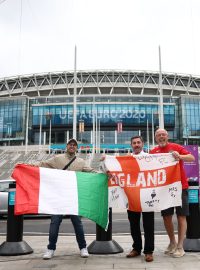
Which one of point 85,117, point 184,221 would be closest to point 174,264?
point 184,221

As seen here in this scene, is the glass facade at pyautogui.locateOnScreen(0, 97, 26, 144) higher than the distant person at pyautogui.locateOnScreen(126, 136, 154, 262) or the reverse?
higher

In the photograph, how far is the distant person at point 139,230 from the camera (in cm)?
511

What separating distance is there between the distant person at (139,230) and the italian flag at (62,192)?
1.45ft

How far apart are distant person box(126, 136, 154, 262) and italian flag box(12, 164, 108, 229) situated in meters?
0.44

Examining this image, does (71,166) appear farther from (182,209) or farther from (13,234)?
(182,209)

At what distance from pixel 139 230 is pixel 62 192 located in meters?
1.33

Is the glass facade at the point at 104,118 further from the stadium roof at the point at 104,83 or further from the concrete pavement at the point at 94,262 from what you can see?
the concrete pavement at the point at 94,262

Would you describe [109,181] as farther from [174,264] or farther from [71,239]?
[71,239]

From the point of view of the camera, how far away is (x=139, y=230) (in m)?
5.49

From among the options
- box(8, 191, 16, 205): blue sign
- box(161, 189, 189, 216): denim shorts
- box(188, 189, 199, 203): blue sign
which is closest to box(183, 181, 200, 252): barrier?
box(188, 189, 199, 203): blue sign

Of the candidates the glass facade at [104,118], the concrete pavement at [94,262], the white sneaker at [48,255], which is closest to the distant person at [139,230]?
the concrete pavement at [94,262]

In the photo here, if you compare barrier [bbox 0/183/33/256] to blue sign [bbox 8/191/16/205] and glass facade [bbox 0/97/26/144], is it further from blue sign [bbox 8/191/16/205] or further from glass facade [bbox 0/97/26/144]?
glass facade [bbox 0/97/26/144]

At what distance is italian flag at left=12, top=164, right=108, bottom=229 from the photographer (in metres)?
5.31

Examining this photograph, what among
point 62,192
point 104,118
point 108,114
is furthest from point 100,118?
point 62,192
